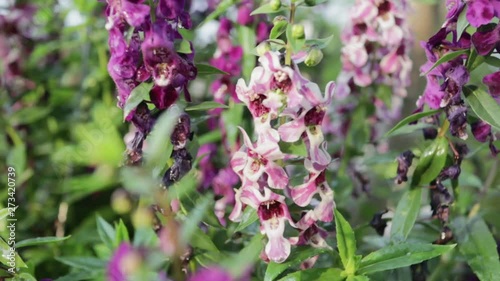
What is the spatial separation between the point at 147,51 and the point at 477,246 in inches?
34.3

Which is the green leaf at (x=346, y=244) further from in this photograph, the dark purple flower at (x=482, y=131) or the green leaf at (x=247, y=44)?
the green leaf at (x=247, y=44)

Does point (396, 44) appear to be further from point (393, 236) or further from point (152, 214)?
point (152, 214)

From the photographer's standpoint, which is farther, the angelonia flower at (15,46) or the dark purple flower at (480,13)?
the angelonia flower at (15,46)

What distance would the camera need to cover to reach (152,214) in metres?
1.48

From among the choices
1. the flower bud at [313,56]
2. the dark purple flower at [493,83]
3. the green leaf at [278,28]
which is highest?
the green leaf at [278,28]

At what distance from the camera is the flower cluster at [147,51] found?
1.28m

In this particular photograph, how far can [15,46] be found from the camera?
2.56 m

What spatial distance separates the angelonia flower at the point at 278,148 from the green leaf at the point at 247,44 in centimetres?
50

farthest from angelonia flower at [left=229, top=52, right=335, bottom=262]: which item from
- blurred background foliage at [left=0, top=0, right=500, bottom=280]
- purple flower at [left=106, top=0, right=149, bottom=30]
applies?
blurred background foliage at [left=0, top=0, right=500, bottom=280]

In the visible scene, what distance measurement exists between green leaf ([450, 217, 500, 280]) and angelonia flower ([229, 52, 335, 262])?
383 millimetres

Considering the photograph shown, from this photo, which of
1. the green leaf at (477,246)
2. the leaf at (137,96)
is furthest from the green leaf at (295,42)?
the green leaf at (477,246)

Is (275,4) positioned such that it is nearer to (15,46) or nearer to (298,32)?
(298,32)

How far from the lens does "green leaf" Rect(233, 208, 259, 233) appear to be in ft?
4.39

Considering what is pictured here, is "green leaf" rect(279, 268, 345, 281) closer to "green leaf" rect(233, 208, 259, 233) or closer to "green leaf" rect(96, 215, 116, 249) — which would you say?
"green leaf" rect(233, 208, 259, 233)
